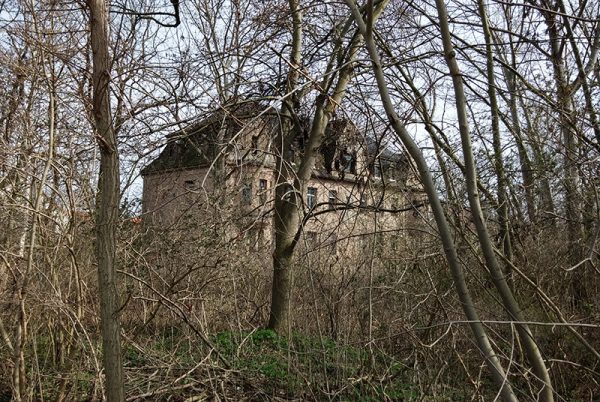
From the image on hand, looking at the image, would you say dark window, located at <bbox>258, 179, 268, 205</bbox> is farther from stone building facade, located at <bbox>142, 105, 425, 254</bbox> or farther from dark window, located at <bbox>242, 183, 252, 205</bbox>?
dark window, located at <bbox>242, 183, 252, 205</bbox>

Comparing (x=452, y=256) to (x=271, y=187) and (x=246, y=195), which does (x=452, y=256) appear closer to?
(x=271, y=187)

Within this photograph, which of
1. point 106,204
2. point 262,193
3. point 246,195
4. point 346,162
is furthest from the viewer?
point 246,195

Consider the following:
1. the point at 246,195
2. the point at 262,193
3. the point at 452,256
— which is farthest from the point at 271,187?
the point at 246,195

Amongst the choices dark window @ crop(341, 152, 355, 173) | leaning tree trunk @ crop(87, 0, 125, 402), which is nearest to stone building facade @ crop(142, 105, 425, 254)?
dark window @ crop(341, 152, 355, 173)

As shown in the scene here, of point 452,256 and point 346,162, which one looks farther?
point 346,162

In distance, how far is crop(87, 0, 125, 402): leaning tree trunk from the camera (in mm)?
3158

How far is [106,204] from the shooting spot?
321cm

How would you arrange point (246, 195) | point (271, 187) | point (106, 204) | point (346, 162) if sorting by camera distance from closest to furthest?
point (106, 204), point (271, 187), point (346, 162), point (246, 195)

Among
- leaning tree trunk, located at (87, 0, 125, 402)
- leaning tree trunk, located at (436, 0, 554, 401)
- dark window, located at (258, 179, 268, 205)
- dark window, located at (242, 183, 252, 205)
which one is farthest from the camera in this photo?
dark window, located at (242, 183, 252, 205)

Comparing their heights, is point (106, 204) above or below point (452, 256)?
above

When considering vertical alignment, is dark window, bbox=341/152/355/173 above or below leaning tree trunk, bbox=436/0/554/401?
above

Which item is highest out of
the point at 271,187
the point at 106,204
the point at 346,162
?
the point at 346,162

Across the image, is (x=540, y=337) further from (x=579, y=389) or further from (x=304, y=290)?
(x=304, y=290)

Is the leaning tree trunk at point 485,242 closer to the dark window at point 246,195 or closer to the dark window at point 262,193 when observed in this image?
the dark window at point 262,193
